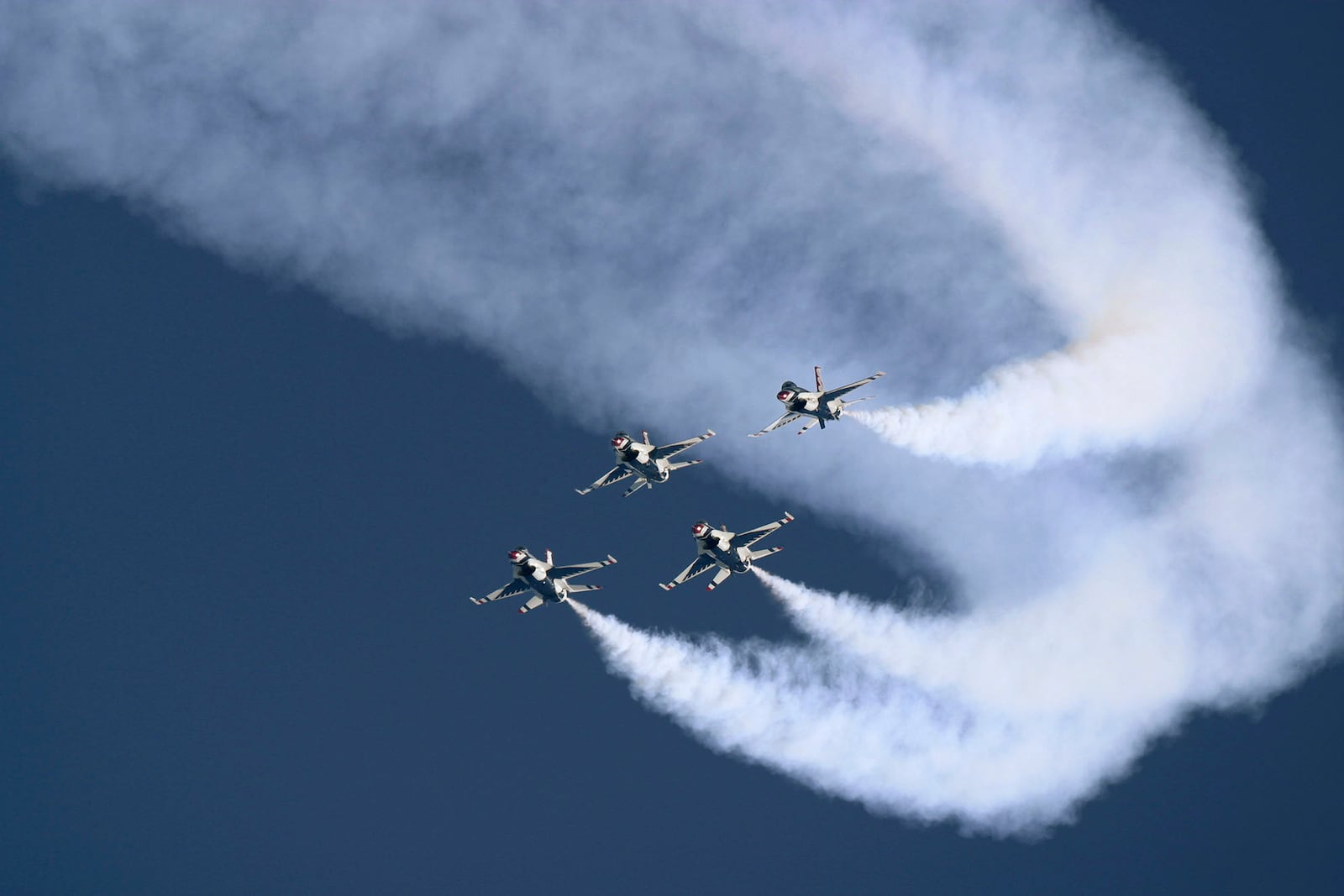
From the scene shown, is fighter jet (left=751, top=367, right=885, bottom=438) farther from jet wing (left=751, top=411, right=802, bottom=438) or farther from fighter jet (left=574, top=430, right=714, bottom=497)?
fighter jet (left=574, top=430, right=714, bottom=497)

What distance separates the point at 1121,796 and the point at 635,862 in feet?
118

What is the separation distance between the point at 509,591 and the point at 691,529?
10.8 meters

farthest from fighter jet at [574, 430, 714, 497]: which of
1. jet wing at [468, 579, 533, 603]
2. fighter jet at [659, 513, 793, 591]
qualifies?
jet wing at [468, 579, 533, 603]

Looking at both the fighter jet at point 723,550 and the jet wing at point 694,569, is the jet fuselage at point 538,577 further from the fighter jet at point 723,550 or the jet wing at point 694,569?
the jet wing at point 694,569

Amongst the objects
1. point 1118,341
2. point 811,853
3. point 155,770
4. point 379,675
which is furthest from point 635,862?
point 1118,341

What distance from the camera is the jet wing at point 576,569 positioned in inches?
2586

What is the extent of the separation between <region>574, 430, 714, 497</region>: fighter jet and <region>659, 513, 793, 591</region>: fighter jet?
11.9 ft

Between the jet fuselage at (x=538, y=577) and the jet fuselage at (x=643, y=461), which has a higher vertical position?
the jet fuselage at (x=643, y=461)

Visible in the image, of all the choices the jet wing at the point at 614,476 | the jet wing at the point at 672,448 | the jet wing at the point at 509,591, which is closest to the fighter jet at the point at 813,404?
the jet wing at the point at 672,448

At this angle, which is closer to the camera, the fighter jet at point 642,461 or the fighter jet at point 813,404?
the fighter jet at point 813,404

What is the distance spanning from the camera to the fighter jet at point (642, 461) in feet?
216

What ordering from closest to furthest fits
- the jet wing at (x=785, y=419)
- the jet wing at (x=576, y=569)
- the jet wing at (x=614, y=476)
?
the jet wing at (x=785, y=419) → the jet wing at (x=576, y=569) → the jet wing at (x=614, y=476)

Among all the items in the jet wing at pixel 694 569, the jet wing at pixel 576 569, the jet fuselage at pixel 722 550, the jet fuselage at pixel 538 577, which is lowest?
the jet fuselage at pixel 538 577

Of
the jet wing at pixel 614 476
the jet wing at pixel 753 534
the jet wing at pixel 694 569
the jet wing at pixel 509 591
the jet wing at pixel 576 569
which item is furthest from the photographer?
the jet wing at pixel 694 569
